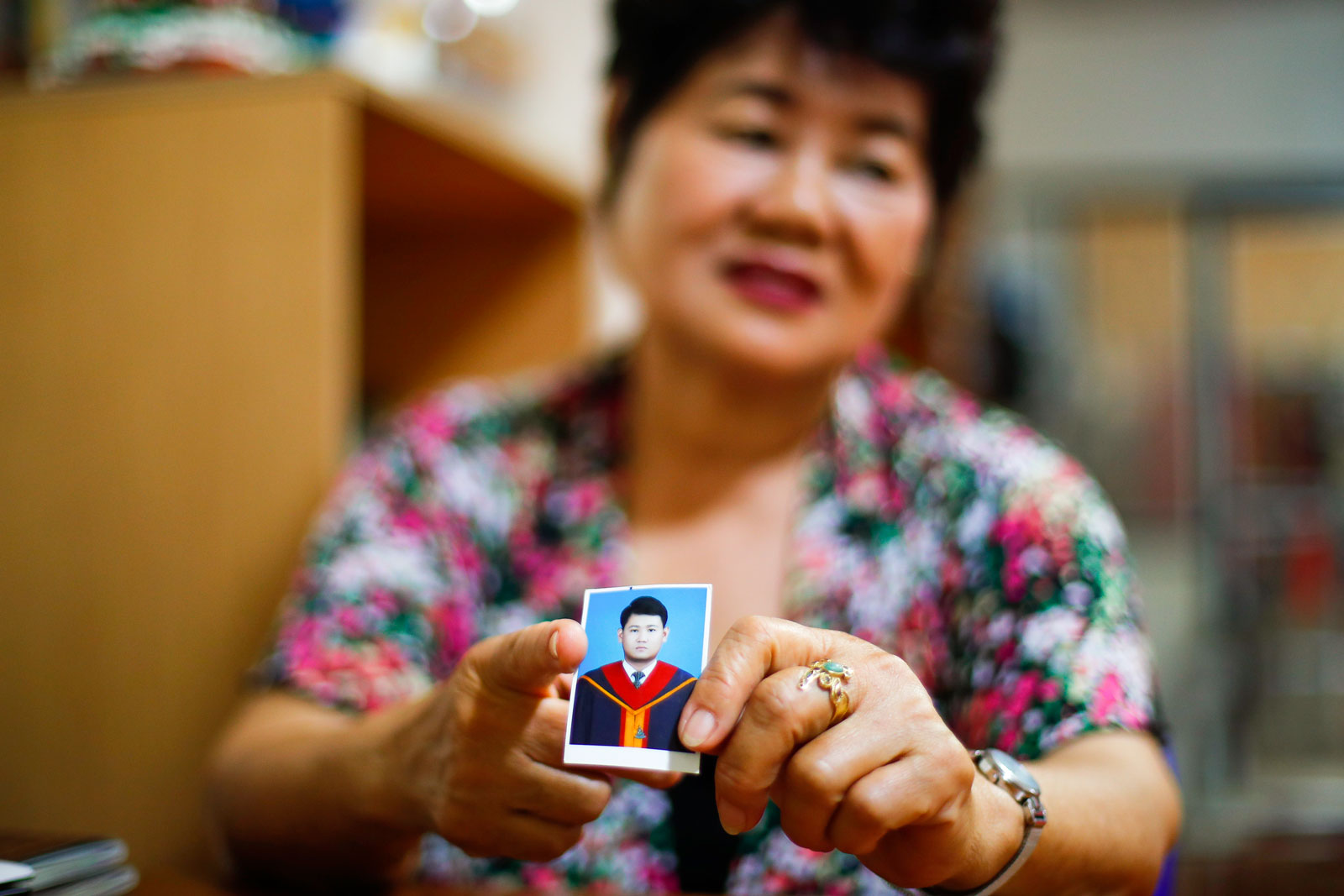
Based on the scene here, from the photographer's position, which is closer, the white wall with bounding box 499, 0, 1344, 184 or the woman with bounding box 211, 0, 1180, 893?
the woman with bounding box 211, 0, 1180, 893

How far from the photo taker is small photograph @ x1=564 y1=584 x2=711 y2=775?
477 mm

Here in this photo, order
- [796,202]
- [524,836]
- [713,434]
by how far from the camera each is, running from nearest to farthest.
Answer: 1. [524,836]
2. [796,202]
3. [713,434]

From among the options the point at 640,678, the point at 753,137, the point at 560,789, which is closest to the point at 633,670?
the point at 640,678

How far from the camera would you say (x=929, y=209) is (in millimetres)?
1031

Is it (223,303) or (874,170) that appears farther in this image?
(223,303)

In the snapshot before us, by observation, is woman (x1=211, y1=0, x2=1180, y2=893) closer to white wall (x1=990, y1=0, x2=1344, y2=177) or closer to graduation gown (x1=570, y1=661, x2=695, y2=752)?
graduation gown (x1=570, y1=661, x2=695, y2=752)

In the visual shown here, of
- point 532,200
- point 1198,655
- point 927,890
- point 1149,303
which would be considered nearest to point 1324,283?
point 1149,303

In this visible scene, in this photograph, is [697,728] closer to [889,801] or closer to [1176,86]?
[889,801]

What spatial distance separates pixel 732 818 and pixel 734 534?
17.9 inches

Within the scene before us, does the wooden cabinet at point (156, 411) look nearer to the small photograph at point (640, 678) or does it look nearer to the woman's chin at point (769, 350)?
the woman's chin at point (769, 350)

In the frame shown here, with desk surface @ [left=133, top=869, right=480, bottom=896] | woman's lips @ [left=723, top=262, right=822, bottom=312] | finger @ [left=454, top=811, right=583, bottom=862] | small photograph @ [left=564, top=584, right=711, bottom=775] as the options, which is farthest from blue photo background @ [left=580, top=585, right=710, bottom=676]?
woman's lips @ [left=723, top=262, right=822, bottom=312]

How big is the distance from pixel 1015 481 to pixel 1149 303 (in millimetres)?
3645

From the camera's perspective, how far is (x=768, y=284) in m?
0.90

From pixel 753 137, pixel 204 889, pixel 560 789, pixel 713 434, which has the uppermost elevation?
pixel 753 137
